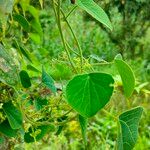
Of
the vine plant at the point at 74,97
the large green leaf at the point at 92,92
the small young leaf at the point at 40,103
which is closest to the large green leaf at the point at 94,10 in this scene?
the vine plant at the point at 74,97

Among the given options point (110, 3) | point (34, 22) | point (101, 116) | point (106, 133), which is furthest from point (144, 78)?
point (34, 22)

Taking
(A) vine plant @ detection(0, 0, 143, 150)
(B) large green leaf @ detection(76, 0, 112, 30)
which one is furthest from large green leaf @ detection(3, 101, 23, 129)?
(B) large green leaf @ detection(76, 0, 112, 30)

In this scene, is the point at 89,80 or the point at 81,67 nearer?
the point at 89,80

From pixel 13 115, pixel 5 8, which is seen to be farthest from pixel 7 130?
pixel 5 8

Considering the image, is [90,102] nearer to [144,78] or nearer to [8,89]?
[8,89]

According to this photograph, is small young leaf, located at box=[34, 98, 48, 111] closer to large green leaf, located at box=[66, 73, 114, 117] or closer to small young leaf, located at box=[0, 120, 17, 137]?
small young leaf, located at box=[0, 120, 17, 137]

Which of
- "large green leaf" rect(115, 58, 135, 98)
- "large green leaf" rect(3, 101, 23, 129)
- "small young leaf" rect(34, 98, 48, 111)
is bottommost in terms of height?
"small young leaf" rect(34, 98, 48, 111)

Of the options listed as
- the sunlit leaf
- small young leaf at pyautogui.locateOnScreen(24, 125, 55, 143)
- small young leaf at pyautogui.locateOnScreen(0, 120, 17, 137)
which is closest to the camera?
the sunlit leaf

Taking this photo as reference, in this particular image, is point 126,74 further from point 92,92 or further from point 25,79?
A: point 25,79
